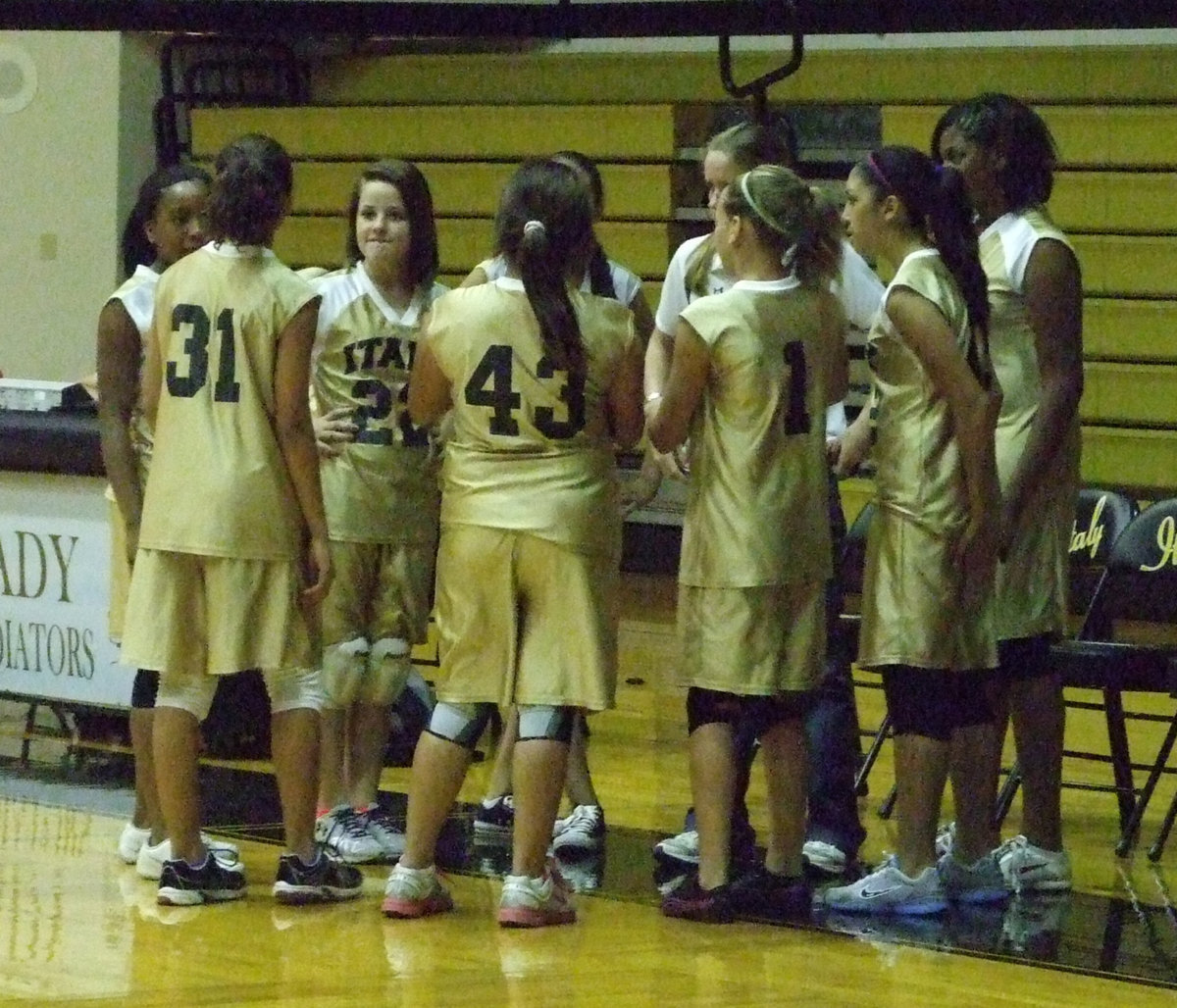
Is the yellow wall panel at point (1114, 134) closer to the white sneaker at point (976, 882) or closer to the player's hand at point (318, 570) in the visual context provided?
the white sneaker at point (976, 882)

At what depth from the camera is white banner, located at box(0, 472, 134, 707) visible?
239 inches

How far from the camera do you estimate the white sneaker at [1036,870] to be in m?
4.55

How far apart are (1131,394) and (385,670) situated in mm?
4100

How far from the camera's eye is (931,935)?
13.4ft

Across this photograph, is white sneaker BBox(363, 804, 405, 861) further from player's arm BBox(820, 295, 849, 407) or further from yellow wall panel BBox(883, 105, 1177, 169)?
yellow wall panel BBox(883, 105, 1177, 169)

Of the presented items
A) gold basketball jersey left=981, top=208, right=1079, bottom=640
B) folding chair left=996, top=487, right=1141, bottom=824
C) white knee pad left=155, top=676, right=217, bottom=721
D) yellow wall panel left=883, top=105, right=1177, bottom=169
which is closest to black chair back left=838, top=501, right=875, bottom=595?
folding chair left=996, top=487, right=1141, bottom=824

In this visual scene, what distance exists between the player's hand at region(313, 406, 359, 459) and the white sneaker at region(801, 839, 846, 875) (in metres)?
1.25

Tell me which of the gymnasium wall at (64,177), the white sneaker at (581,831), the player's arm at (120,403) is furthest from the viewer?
the gymnasium wall at (64,177)

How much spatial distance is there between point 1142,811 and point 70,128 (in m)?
6.14

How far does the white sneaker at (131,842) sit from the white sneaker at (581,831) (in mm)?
859

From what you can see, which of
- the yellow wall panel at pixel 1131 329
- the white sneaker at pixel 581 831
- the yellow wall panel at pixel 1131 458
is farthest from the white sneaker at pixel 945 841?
the yellow wall panel at pixel 1131 329

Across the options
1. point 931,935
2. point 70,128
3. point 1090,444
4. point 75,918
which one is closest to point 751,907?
point 931,935

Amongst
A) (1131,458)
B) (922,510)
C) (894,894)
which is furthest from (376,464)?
(1131,458)

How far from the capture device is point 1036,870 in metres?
4.55
